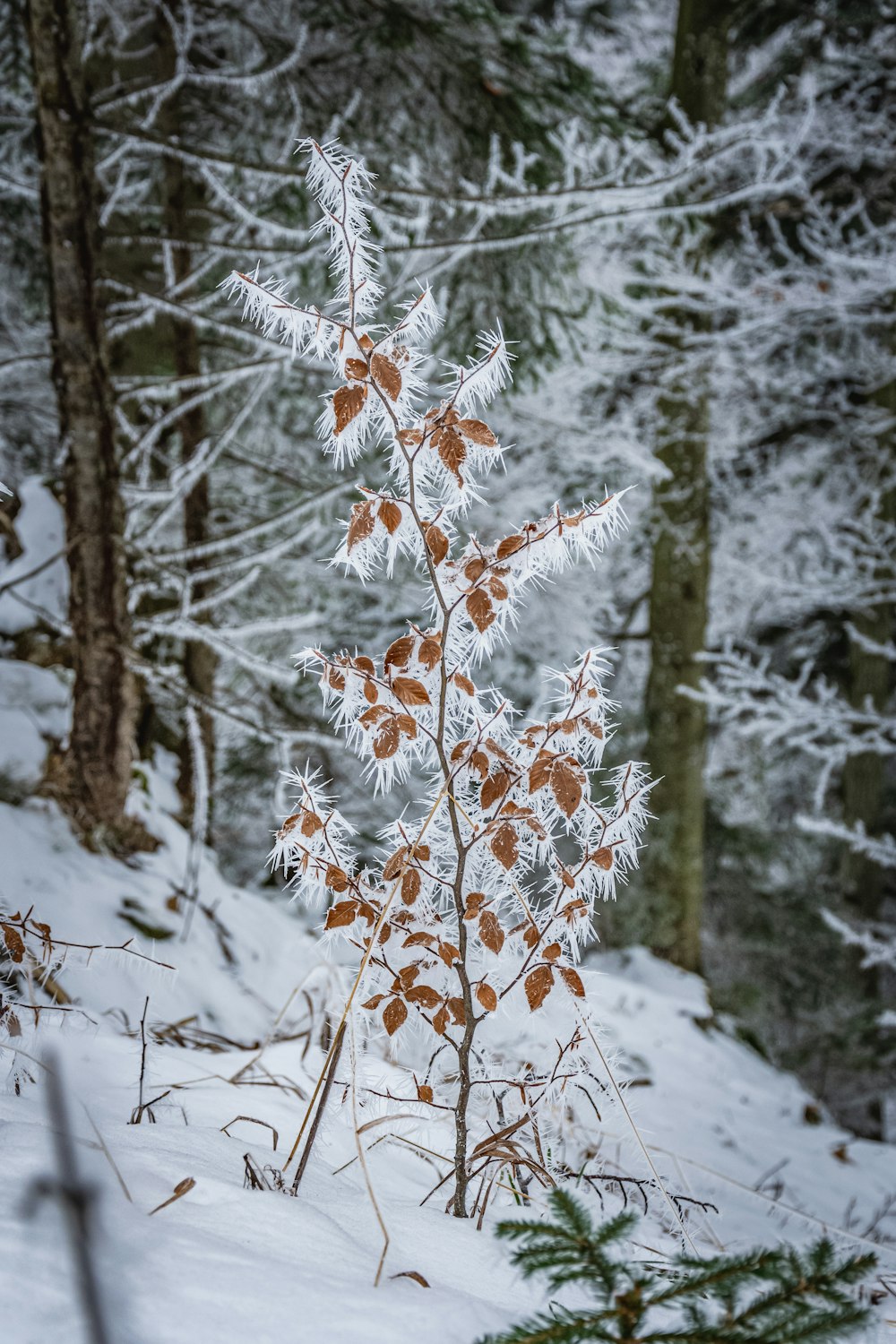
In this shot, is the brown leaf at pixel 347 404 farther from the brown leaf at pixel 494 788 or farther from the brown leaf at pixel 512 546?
the brown leaf at pixel 494 788

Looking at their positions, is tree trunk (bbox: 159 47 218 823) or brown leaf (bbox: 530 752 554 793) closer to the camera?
brown leaf (bbox: 530 752 554 793)

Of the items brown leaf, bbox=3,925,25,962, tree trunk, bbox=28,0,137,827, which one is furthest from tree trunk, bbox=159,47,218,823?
brown leaf, bbox=3,925,25,962

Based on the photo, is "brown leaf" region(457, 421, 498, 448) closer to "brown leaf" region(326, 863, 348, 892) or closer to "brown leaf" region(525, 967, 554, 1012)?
"brown leaf" region(326, 863, 348, 892)

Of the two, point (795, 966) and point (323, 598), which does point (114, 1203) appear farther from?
point (795, 966)

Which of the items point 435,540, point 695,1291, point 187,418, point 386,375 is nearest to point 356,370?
point 386,375

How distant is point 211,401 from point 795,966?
7.91m

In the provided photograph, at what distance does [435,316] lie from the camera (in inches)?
57.8

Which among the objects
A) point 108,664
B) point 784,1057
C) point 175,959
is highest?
point 108,664

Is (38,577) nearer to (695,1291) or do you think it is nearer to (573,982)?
(573,982)

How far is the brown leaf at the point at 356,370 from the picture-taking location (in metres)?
1.36

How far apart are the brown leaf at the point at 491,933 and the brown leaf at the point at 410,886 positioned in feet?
0.45

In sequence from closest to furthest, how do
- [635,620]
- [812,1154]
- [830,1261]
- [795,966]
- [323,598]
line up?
[830,1261], [812,1154], [323,598], [795,966], [635,620]

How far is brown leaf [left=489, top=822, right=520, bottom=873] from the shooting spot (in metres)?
1.44

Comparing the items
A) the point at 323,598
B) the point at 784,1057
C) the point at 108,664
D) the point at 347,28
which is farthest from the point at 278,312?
the point at 784,1057
